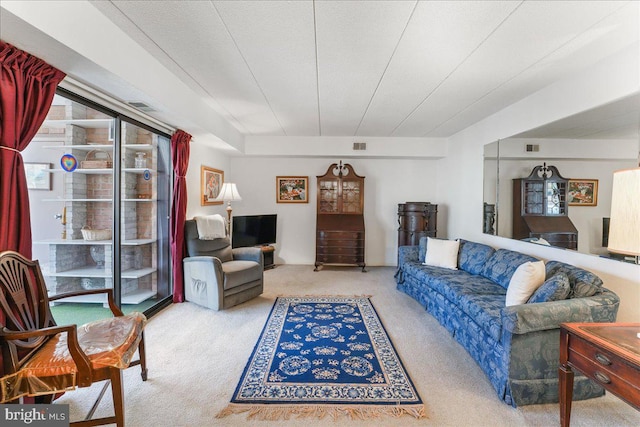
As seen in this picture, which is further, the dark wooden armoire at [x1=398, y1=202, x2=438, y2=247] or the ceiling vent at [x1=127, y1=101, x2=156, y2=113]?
the dark wooden armoire at [x1=398, y1=202, x2=438, y2=247]

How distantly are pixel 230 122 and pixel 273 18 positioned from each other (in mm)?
2787

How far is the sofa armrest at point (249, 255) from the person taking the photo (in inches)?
162

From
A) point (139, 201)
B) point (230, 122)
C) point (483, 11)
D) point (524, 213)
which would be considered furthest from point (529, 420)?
point (230, 122)

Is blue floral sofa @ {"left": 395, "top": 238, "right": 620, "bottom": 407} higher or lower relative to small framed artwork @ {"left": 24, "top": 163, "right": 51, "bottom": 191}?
lower

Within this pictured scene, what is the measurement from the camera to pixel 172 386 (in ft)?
6.86

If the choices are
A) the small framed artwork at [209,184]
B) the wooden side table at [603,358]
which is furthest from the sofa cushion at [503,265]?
the small framed artwork at [209,184]

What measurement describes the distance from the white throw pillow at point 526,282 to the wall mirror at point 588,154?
1.96ft

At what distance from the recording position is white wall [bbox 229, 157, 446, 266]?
5797 millimetres

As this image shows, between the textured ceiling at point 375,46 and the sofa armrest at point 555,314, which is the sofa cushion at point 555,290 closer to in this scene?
the sofa armrest at point 555,314

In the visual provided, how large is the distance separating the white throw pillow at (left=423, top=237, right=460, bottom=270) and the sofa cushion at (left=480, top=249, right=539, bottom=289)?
1.49 ft

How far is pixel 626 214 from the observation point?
1.33 metres

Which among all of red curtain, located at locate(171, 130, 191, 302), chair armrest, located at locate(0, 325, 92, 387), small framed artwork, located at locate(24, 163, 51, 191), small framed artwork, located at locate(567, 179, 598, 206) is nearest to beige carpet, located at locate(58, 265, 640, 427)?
red curtain, located at locate(171, 130, 191, 302)

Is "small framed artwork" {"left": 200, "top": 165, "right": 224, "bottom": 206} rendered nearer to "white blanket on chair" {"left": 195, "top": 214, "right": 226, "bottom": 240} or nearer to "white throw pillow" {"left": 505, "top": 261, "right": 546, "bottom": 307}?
"white blanket on chair" {"left": 195, "top": 214, "right": 226, "bottom": 240}

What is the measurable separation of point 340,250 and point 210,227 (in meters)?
2.39
